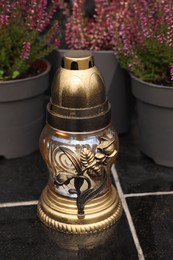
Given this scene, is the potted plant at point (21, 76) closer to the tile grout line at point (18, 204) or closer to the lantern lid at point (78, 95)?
the tile grout line at point (18, 204)

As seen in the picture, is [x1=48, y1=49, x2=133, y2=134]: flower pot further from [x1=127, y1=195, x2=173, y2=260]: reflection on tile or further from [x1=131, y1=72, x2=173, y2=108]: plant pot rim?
[x1=127, y1=195, x2=173, y2=260]: reflection on tile

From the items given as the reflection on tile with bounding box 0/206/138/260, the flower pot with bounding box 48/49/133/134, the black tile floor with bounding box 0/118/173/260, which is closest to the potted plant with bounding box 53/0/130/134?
the flower pot with bounding box 48/49/133/134

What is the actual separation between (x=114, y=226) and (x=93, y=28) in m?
0.87

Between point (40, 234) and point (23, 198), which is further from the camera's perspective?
point (23, 198)

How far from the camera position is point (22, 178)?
1.83 metres

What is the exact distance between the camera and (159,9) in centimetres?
177

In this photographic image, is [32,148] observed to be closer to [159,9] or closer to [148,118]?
[148,118]

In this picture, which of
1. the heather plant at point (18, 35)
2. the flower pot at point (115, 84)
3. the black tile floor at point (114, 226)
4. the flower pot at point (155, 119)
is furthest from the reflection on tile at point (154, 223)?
the heather plant at point (18, 35)

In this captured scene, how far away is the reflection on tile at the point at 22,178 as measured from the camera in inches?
67.7

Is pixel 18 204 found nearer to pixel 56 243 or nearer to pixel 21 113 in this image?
pixel 56 243

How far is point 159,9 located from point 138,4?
0.29 ft

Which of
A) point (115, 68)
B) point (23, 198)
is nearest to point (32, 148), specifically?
point (23, 198)

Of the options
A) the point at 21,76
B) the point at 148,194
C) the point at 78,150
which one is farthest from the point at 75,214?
→ the point at 21,76

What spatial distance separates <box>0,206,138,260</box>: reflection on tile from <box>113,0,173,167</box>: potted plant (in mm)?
423
